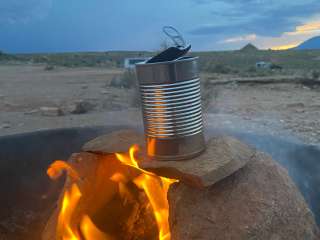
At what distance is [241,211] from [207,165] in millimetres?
256

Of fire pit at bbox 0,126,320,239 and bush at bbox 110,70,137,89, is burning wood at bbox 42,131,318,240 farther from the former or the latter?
bush at bbox 110,70,137,89

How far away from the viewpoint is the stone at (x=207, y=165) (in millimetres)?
1958

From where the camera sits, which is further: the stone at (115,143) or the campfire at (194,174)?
the stone at (115,143)

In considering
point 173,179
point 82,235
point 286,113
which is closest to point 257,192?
point 173,179

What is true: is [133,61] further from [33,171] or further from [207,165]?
[207,165]

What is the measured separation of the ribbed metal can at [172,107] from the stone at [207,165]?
0.18 feet

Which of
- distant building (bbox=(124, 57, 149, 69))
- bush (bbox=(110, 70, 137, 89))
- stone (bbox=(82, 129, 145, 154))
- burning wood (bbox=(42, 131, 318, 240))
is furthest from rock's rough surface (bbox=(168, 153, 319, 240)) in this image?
bush (bbox=(110, 70, 137, 89))

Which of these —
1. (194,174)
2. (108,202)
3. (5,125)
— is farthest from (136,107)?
(194,174)

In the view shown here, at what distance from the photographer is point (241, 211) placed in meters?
1.98

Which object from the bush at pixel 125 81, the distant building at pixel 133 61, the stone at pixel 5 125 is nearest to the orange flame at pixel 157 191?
the distant building at pixel 133 61

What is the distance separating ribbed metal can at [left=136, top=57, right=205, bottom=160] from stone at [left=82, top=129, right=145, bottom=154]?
31 cm

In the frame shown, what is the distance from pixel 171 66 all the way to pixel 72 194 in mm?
1056

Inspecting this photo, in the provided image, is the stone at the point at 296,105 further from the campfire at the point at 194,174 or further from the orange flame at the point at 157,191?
the orange flame at the point at 157,191

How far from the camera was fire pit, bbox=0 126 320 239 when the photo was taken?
3.05m
